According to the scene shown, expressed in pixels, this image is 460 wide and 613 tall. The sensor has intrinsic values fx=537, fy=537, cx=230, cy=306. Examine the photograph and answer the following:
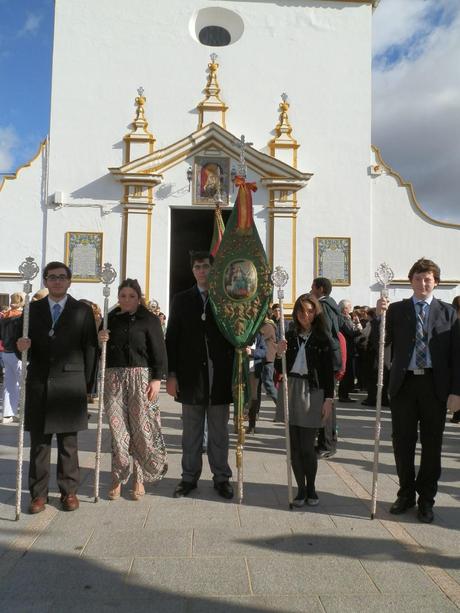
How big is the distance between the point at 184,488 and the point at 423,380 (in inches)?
88.3

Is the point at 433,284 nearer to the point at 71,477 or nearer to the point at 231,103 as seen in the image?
the point at 71,477

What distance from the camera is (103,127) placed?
14742mm

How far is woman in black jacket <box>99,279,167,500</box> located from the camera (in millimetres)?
4641

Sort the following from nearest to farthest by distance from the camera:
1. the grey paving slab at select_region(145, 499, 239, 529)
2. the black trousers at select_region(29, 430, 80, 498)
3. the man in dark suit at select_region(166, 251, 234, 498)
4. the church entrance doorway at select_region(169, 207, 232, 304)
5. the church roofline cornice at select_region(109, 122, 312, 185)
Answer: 1. the grey paving slab at select_region(145, 499, 239, 529)
2. the black trousers at select_region(29, 430, 80, 498)
3. the man in dark suit at select_region(166, 251, 234, 498)
4. the church roofline cornice at select_region(109, 122, 312, 185)
5. the church entrance doorway at select_region(169, 207, 232, 304)

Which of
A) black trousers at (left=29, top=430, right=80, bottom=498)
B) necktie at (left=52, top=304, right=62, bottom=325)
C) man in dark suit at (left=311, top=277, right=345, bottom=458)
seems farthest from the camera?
man in dark suit at (left=311, top=277, right=345, bottom=458)

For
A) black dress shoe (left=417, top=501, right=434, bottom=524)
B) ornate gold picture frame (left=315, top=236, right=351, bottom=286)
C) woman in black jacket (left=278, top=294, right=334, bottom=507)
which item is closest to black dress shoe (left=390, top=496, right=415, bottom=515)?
black dress shoe (left=417, top=501, right=434, bottom=524)

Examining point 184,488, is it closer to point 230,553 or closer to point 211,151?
point 230,553

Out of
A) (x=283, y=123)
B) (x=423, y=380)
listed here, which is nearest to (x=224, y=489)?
(x=423, y=380)

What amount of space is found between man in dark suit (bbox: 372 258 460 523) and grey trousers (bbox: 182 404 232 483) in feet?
4.82

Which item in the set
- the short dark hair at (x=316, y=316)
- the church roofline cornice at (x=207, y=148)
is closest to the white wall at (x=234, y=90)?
the church roofline cornice at (x=207, y=148)

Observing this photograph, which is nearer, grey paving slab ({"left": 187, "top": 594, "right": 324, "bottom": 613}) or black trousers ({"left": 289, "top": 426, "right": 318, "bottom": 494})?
grey paving slab ({"left": 187, "top": 594, "right": 324, "bottom": 613})

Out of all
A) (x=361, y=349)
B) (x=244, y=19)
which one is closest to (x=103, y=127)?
(x=244, y=19)

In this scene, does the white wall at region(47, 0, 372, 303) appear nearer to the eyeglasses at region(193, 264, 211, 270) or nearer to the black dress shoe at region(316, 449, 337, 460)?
the black dress shoe at region(316, 449, 337, 460)

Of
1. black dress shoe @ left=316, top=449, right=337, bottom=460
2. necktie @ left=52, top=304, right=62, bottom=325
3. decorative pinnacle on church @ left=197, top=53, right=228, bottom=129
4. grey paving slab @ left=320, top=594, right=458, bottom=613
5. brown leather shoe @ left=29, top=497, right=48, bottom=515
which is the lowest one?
grey paving slab @ left=320, top=594, right=458, bottom=613
